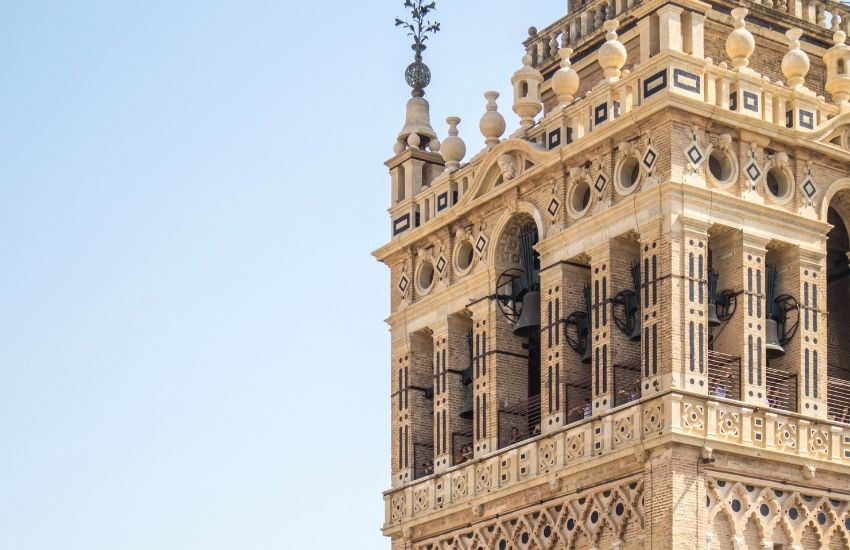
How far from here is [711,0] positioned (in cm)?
4762


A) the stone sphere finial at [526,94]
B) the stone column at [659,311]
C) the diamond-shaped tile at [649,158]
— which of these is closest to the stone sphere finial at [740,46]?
the diamond-shaped tile at [649,158]

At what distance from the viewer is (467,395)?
155 feet

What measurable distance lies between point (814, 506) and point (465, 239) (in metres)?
8.57

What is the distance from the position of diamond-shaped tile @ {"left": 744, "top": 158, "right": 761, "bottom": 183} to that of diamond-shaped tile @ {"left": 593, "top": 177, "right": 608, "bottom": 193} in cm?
234

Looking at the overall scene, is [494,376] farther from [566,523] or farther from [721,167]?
[721,167]

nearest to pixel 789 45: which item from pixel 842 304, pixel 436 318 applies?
pixel 842 304

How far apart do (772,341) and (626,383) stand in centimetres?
252

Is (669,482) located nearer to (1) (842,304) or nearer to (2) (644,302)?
(2) (644,302)

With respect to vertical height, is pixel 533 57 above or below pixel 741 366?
above

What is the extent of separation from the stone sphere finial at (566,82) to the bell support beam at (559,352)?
3064mm

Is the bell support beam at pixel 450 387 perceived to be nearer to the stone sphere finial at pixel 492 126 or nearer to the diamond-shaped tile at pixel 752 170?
the stone sphere finial at pixel 492 126

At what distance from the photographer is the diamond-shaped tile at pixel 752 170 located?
43072 mm

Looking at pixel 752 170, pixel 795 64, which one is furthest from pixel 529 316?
pixel 795 64

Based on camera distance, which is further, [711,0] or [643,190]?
[711,0]
